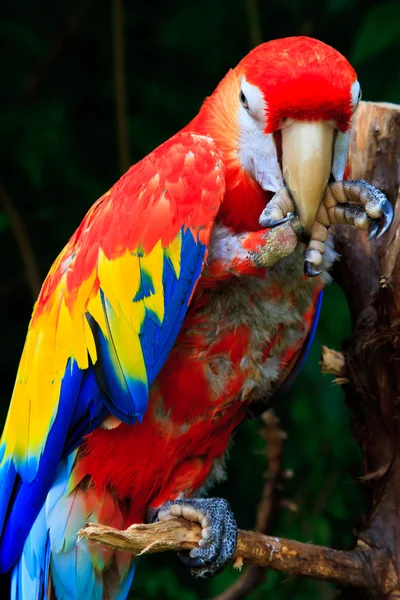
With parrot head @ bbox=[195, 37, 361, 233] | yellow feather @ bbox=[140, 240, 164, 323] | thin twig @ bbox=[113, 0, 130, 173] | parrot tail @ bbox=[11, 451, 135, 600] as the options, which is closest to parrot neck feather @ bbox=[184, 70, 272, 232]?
parrot head @ bbox=[195, 37, 361, 233]

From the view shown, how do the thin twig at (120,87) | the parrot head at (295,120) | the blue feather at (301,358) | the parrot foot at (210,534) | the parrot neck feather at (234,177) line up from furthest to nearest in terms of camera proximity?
the thin twig at (120,87) → the blue feather at (301,358) → the parrot foot at (210,534) → the parrot neck feather at (234,177) → the parrot head at (295,120)

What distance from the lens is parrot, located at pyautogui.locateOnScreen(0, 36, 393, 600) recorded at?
1078mm

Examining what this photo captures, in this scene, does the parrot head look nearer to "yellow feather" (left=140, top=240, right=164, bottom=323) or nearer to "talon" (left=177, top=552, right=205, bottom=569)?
"yellow feather" (left=140, top=240, right=164, bottom=323)

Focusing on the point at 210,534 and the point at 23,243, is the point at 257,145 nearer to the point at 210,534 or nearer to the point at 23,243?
the point at 210,534

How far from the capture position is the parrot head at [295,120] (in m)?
1.04

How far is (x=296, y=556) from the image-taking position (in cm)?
127

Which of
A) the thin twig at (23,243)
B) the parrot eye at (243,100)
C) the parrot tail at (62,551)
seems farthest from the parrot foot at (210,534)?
the thin twig at (23,243)

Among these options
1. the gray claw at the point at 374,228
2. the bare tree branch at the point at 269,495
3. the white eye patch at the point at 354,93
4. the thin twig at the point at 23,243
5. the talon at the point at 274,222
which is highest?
the white eye patch at the point at 354,93

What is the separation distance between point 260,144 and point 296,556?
0.63 metres

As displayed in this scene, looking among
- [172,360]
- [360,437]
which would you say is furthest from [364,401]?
[172,360]

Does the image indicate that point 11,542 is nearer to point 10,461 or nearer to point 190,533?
point 10,461

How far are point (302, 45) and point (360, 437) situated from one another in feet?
2.20

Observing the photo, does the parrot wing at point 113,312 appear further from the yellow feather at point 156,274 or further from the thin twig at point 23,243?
the thin twig at point 23,243

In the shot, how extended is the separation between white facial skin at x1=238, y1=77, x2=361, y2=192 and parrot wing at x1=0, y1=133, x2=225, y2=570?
1.8 inches
